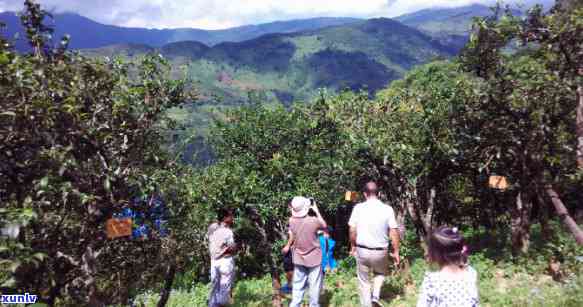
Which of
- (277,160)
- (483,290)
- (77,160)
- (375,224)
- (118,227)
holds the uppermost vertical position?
(77,160)

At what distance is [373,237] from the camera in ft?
23.3

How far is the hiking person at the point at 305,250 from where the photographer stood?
7270 millimetres

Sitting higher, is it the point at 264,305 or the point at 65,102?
the point at 65,102

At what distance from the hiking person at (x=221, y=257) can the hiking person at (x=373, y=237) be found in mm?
2456

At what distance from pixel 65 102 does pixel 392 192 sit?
34.8 ft

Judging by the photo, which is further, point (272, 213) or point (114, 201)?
point (272, 213)

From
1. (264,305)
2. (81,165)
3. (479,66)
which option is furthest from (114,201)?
(479,66)

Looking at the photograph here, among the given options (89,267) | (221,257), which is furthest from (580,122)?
(89,267)

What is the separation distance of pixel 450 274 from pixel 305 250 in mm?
3454

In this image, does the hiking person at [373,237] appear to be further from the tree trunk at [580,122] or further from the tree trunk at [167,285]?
the tree trunk at [580,122]

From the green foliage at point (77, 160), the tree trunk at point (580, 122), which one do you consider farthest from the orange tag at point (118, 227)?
the tree trunk at point (580, 122)

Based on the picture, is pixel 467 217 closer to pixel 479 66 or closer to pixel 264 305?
pixel 479 66

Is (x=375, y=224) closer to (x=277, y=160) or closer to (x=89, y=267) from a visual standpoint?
(x=89, y=267)

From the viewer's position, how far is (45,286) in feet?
19.7
